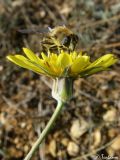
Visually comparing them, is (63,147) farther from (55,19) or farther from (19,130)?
(55,19)

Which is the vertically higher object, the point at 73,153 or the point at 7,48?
the point at 7,48

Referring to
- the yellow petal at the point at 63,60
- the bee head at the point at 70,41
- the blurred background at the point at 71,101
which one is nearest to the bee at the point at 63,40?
the bee head at the point at 70,41

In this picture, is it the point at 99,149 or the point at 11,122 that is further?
the point at 11,122

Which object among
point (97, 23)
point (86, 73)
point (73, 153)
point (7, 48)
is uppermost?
point (97, 23)

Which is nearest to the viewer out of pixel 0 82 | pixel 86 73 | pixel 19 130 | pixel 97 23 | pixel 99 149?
pixel 86 73

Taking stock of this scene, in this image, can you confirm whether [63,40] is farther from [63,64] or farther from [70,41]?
[63,64]

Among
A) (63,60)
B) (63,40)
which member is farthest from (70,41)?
(63,60)

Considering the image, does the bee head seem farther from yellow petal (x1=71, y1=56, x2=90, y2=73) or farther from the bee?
yellow petal (x1=71, y1=56, x2=90, y2=73)

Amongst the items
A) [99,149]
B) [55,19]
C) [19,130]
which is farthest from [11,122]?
[55,19]
